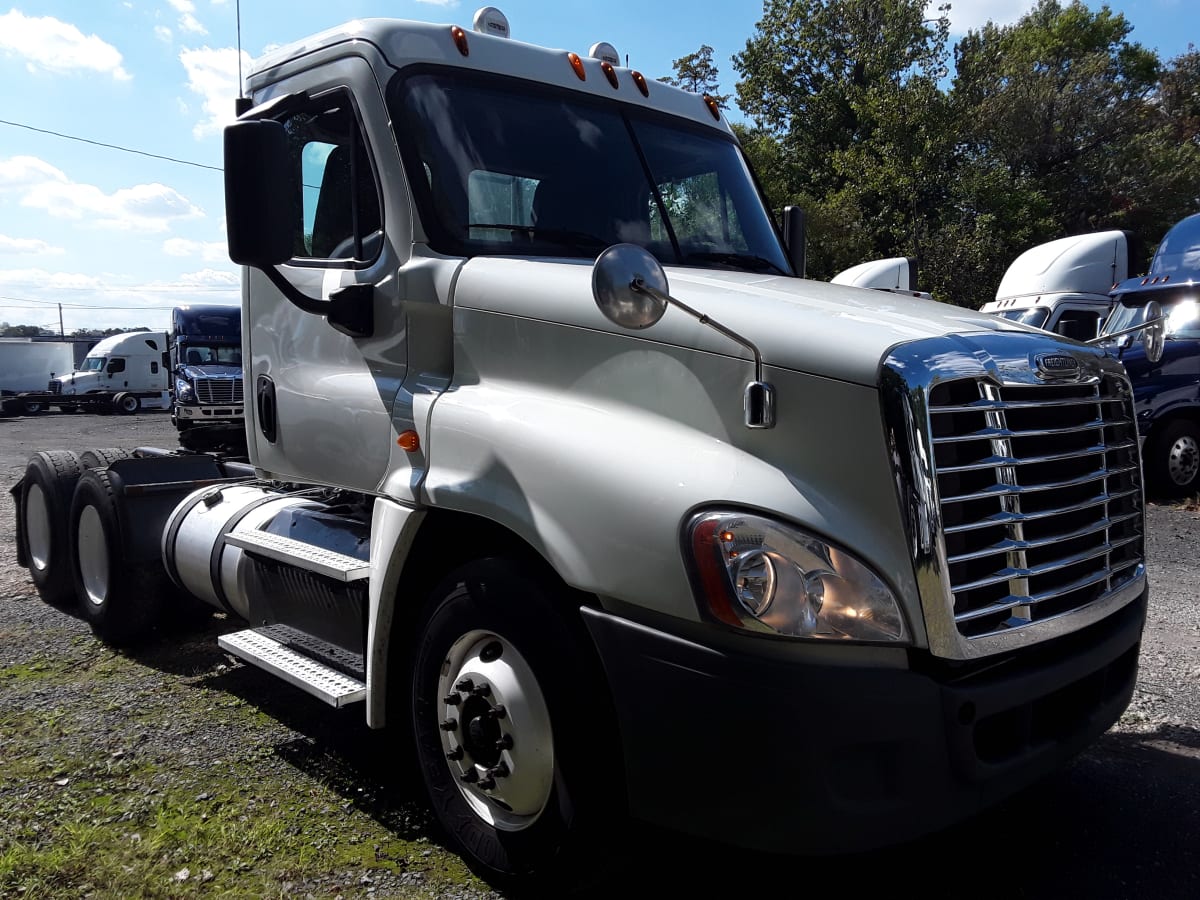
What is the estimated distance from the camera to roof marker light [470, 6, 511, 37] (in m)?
3.85

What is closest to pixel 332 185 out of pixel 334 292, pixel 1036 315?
pixel 334 292

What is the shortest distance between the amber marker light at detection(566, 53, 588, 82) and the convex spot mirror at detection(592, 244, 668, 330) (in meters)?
1.66

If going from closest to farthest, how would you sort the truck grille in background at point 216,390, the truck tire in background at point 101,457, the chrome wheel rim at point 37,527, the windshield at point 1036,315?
1. the truck tire in background at point 101,457
2. the chrome wheel rim at point 37,527
3. the windshield at point 1036,315
4. the truck grille in background at point 216,390

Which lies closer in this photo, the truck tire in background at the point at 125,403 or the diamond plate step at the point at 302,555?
the diamond plate step at the point at 302,555

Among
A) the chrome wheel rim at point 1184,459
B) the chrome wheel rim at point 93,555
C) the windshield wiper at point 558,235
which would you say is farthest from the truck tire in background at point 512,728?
the chrome wheel rim at point 1184,459

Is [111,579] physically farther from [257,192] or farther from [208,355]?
[208,355]

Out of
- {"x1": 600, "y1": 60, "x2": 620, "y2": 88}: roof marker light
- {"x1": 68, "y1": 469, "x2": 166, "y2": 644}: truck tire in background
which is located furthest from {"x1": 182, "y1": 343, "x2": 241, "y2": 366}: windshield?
{"x1": 600, "y1": 60, "x2": 620, "y2": 88}: roof marker light

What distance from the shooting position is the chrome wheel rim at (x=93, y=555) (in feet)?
18.7

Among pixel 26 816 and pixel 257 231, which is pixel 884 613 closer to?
pixel 257 231

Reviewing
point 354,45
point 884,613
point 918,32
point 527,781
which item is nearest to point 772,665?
point 884,613

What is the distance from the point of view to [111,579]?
5523mm

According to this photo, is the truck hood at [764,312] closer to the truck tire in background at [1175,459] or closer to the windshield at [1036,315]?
the truck tire in background at [1175,459]

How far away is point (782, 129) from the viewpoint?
32.9m

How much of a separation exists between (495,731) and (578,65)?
8.34 ft
